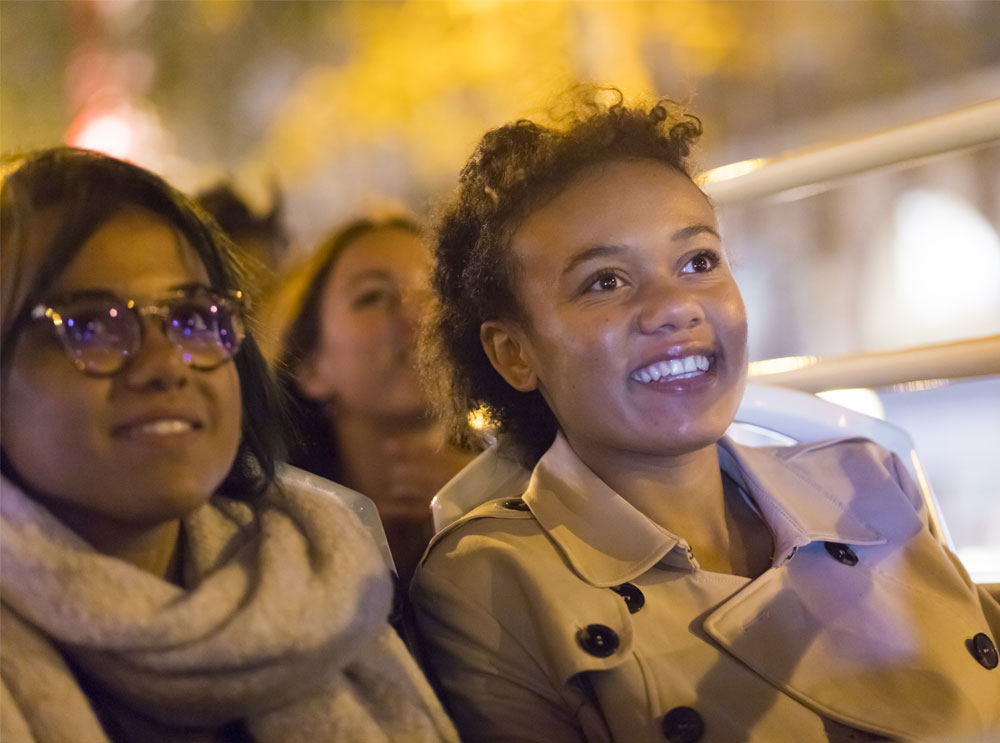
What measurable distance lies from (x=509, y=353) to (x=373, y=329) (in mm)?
122

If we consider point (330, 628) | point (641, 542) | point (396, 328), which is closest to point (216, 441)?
point (330, 628)

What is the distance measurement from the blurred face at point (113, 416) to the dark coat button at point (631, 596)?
34cm

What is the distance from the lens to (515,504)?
778 millimetres

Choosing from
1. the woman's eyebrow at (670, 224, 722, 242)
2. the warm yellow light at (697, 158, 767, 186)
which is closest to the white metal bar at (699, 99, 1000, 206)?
the warm yellow light at (697, 158, 767, 186)

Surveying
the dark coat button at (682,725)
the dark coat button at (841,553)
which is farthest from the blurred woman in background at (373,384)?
the dark coat button at (841,553)

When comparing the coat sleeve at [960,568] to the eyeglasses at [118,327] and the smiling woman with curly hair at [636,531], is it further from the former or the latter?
the eyeglasses at [118,327]

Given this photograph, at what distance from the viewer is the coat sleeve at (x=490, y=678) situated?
0.66 metres

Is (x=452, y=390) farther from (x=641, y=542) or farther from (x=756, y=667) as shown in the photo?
(x=756, y=667)

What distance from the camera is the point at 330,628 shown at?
0.54 meters

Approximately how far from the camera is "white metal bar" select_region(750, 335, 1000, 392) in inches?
35.4

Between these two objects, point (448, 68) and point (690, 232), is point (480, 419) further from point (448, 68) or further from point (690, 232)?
point (448, 68)

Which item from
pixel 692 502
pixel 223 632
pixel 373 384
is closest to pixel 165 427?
pixel 223 632

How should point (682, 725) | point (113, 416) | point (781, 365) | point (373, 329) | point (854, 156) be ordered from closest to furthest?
point (113, 416)
point (682, 725)
point (373, 329)
point (854, 156)
point (781, 365)

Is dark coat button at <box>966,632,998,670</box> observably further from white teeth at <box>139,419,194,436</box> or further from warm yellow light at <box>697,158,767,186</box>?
white teeth at <box>139,419,194,436</box>
